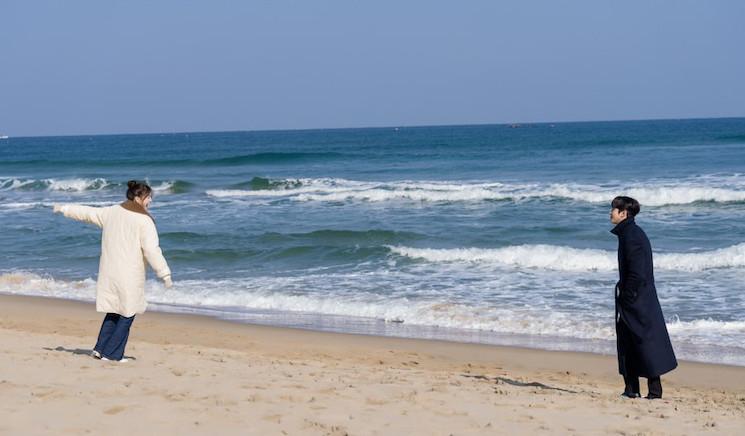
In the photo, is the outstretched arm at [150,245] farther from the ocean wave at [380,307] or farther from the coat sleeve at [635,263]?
the ocean wave at [380,307]

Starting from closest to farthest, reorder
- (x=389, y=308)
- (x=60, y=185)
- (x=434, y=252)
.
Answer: (x=389, y=308)
(x=434, y=252)
(x=60, y=185)

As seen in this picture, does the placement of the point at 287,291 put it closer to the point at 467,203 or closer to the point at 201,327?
the point at 201,327

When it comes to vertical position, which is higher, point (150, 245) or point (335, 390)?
point (150, 245)

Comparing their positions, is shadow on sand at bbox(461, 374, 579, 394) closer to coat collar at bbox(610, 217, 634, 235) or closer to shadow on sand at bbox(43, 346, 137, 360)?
coat collar at bbox(610, 217, 634, 235)

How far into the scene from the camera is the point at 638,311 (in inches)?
248

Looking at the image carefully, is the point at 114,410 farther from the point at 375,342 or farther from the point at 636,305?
the point at 375,342

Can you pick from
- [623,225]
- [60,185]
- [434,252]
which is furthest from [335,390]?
[60,185]

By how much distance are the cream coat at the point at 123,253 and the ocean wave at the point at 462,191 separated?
745 inches

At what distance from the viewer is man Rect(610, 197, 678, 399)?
6.23 meters

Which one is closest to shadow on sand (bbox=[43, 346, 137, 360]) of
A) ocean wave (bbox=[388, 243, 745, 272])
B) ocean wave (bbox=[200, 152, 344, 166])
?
ocean wave (bbox=[388, 243, 745, 272])

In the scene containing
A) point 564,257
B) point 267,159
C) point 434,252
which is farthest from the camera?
point 267,159

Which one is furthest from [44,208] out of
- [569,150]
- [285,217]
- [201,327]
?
[569,150]

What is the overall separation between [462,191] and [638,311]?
22.0m

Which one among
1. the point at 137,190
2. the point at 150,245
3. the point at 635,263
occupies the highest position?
the point at 137,190
